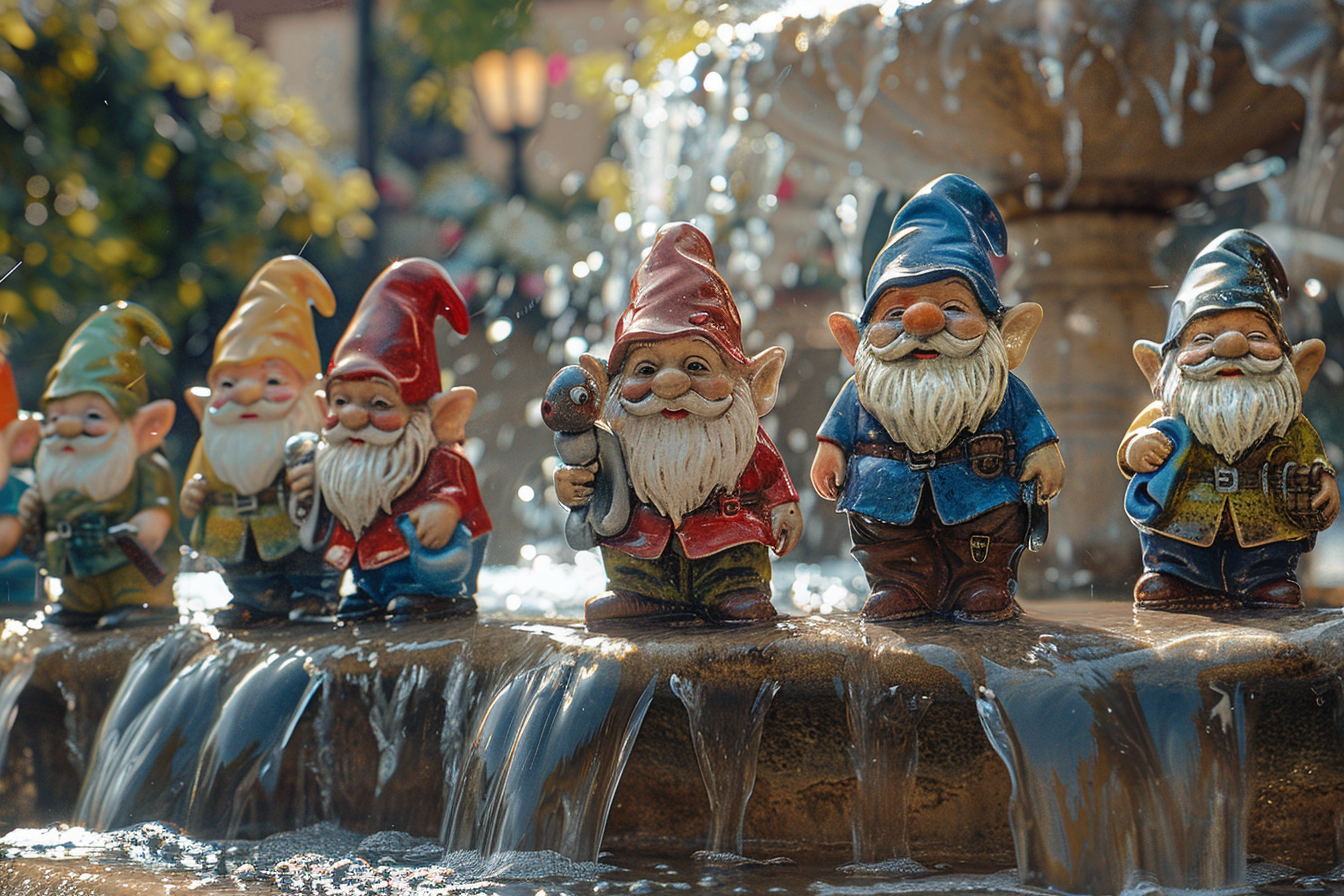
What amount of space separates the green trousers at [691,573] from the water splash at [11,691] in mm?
1732

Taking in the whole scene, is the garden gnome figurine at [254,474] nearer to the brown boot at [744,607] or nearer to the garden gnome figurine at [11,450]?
the garden gnome figurine at [11,450]

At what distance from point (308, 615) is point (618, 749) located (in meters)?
1.43

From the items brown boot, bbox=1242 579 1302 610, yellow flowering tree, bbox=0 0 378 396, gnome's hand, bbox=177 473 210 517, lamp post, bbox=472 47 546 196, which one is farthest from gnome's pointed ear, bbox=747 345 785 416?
lamp post, bbox=472 47 546 196

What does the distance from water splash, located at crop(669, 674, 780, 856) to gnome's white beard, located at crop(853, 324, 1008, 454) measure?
76cm

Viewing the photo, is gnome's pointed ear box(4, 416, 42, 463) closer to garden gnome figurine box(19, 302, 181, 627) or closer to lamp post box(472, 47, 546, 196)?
A: garden gnome figurine box(19, 302, 181, 627)

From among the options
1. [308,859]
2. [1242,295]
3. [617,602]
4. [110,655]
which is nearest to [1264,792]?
[1242,295]

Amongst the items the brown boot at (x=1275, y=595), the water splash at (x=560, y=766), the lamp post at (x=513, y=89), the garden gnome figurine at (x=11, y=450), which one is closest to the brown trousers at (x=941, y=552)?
the brown boot at (x=1275, y=595)

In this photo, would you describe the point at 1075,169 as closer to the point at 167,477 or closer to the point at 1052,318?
the point at 1052,318

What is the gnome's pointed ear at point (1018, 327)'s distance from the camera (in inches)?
119

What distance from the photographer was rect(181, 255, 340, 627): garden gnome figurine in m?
3.56

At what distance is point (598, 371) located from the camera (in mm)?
3070

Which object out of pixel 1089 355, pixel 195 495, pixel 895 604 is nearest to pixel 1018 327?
pixel 895 604

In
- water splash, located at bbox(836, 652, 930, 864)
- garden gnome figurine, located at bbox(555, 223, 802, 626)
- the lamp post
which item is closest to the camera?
water splash, located at bbox(836, 652, 930, 864)

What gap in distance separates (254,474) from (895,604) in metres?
1.86
